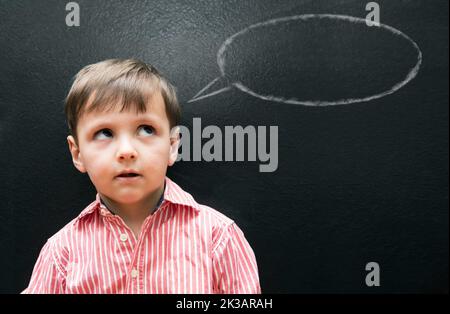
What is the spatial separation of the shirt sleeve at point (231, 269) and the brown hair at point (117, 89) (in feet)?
1.05

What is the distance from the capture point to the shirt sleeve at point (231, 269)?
1.26 metres

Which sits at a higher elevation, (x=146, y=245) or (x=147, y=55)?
(x=147, y=55)

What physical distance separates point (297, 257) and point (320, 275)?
0.08 m

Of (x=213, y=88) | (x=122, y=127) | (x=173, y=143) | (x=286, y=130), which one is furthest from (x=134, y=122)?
(x=286, y=130)

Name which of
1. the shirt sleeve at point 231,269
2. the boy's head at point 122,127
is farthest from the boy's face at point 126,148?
the shirt sleeve at point 231,269

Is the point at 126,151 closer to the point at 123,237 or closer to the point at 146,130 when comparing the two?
the point at 146,130

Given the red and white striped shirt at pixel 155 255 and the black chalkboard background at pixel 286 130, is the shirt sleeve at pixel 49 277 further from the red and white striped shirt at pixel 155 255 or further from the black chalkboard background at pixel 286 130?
the black chalkboard background at pixel 286 130

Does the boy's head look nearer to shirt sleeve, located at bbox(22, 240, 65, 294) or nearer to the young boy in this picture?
the young boy

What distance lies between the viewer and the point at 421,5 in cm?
148

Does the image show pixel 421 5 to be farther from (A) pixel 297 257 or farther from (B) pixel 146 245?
(B) pixel 146 245

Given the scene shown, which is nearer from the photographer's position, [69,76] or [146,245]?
[146,245]
